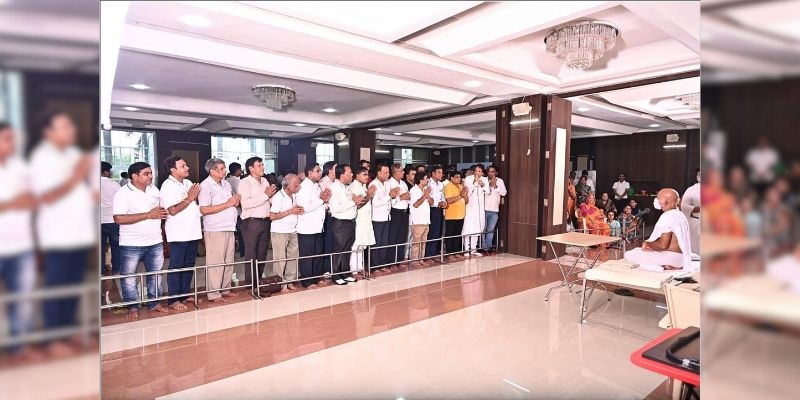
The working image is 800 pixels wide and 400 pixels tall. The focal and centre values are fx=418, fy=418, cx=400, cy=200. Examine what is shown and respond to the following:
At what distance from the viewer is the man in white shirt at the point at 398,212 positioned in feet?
17.2

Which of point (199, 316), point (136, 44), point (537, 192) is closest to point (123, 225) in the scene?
point (199, 316)

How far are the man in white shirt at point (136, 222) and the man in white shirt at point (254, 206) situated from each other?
2.41ft

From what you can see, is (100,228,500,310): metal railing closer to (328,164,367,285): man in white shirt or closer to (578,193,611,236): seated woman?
(328,164,367,285): man in white shirt

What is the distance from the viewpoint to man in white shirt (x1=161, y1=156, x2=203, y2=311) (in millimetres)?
3482

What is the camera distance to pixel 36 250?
1.73 feet

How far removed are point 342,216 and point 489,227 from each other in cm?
266

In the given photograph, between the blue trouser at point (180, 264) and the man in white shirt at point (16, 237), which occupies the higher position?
the man in white shirt at point (16, 237)

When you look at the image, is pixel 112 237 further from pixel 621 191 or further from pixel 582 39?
pixel 621 191

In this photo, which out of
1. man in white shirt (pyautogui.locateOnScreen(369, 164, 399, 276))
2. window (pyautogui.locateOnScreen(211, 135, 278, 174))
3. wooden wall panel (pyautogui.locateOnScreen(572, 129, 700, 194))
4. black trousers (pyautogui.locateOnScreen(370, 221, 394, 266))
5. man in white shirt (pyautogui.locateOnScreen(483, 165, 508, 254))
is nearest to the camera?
man in white shirt (pyautogui.locateOnScreen(369, 164, 399, 276))

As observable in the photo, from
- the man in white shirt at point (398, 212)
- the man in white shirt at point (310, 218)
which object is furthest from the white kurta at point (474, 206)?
the man in white shirt at point (310, 218)

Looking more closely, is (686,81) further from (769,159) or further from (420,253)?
(769,159)

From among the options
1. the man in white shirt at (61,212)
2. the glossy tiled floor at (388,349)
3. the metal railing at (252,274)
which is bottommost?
the glossy tiled floor at (388,349)

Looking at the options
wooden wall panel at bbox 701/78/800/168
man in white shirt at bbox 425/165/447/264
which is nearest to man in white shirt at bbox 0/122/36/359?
wooden wall panel at bbox 701/78/800/168

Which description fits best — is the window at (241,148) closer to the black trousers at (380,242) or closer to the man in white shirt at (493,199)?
the black trousers at (380,242)
